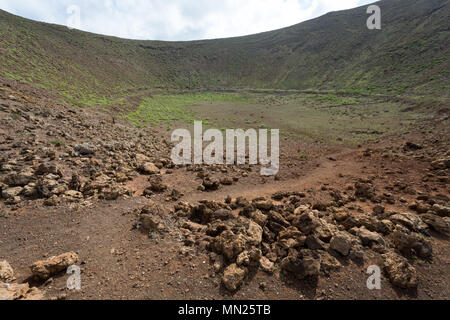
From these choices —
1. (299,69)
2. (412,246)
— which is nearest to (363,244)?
(412,246)

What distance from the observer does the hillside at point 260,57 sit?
27.8 meters

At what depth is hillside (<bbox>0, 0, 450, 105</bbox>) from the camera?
27797 mm

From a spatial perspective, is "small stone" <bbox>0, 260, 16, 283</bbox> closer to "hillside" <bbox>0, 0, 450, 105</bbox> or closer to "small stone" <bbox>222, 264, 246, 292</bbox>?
"small stone" <bbox>222, 264, 246, 292</bbox>

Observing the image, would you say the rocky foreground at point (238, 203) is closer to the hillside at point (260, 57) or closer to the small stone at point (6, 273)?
the small stone at point (6, 273)

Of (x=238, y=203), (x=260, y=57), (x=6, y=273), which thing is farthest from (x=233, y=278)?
(x=260, y=57)

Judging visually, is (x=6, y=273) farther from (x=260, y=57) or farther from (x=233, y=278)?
(x=260, y=57)

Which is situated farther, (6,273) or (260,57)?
(260,57)

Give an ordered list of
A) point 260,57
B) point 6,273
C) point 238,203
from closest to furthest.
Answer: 1. point 6,273
2. point 238,203
3. point 260,57

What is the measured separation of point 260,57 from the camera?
65.8m

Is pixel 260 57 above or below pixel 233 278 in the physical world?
above

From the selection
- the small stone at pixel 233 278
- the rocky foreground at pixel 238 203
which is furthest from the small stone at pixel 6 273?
the small stone at pixel 233 278

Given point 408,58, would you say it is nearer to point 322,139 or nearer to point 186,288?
point 322,139

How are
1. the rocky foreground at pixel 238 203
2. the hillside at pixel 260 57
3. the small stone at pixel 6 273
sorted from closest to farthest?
the small stone at pixel 6 273, the rocky foreground at pixel 238 203, the hillside at pixel 260 57

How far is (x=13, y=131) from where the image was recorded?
795cm
